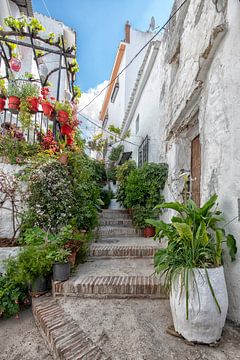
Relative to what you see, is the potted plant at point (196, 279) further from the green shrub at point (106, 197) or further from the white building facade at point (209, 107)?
the green shrub at point (106, 197)

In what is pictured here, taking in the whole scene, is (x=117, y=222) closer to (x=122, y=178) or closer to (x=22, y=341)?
(x=122, y=178)

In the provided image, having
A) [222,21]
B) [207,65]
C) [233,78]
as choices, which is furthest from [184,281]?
[222,21]

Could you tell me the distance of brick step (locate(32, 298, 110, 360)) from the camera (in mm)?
1619

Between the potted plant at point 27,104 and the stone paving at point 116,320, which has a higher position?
the potted plant at point 27,104

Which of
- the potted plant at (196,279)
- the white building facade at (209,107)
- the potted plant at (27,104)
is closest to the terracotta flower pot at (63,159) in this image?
the potted plant at (27,104)

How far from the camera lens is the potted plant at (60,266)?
103 inches

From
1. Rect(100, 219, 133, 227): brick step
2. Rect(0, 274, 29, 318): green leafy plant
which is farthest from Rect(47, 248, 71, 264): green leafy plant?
Rect(100, 219, 133, 227): brick step

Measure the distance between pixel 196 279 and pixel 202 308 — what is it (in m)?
0.22

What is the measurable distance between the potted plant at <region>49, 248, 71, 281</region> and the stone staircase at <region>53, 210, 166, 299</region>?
8 centimetres

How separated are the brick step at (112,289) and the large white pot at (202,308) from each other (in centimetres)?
72

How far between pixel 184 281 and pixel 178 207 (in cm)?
69

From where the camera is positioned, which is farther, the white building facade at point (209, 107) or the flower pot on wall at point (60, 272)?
the flower pot on wall at point (60, 272)

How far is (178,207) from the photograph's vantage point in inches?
82.7

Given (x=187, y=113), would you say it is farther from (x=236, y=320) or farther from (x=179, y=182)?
(x=236, y=320)
